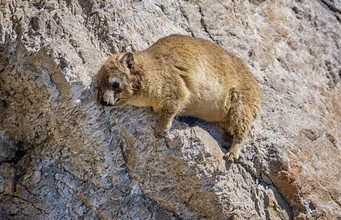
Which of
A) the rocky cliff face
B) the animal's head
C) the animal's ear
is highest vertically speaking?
the animal's ear

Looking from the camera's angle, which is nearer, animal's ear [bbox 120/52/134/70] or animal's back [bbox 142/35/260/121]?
animal's ear [bbox 120/52/134/70]

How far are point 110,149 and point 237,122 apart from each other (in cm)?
203

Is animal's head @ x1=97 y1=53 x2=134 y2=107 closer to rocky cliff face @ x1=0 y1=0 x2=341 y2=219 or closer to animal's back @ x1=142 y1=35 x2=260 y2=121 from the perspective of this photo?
rocky cliff face @ x1=0 y1=0 x2=341 y2=219

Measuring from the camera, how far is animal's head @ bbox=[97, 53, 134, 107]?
6.55 metres

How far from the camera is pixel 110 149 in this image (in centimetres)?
689

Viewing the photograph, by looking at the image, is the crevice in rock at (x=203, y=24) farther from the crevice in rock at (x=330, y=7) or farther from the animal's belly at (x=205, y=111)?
the crevice in rock at (x=330, y=7)

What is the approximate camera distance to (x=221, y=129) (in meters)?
7.34

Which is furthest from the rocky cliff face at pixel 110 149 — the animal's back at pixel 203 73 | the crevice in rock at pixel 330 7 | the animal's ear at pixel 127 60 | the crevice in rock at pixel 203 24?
the crevice in rock at pixel 330 7

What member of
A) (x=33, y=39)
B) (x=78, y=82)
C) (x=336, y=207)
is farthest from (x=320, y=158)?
(x=33, y=39)

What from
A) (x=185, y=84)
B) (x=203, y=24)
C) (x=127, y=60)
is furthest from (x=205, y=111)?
(x=203, y=24)

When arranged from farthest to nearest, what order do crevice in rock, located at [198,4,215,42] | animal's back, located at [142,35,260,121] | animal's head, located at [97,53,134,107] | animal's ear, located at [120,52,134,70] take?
crevice in rock, located at [198,4,215,42]
animal's back, located at [142,35,260,121]
animal's ear, located at [120,52,134,70]
animal's head, located at [97,53,134,107]

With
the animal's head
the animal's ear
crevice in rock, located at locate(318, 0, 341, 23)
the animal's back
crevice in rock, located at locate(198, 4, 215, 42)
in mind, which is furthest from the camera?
crevice in rock, located at locate(318, 0, 341, 23)

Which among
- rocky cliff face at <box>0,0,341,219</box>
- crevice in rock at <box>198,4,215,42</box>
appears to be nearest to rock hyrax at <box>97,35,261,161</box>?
rocky cliff face at <box>0,0,341,219</box>

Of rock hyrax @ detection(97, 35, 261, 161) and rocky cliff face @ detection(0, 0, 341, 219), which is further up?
rock hyrax @ detection(97, 35, 261, 161)
